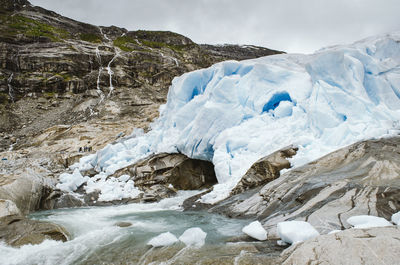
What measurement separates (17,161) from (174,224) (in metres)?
12.6

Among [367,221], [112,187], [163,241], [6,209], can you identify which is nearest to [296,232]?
[367,221]

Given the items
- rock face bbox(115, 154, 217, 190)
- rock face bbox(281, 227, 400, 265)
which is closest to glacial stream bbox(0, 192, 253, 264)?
rock face bbox(281, 227, 400, 265)

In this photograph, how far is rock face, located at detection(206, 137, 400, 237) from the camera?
13.0 feet

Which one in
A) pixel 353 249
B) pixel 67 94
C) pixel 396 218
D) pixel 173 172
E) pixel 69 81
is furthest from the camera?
pixel 69 81

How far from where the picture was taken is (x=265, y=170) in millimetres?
7250

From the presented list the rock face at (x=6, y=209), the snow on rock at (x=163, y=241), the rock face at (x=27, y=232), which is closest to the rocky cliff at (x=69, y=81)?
the rock face at (x=6, y=209)

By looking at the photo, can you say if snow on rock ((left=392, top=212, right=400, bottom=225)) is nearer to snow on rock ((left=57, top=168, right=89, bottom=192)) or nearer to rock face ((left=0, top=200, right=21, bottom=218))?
rock face ((left=0, top=200, right=21, bottom=218))

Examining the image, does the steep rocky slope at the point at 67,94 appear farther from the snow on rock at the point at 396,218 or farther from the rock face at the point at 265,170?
the snow on rock at the point at 396,218

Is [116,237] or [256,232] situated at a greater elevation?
[256,232]

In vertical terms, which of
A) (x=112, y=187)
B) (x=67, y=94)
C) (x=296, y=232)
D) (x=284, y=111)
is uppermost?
(x=67, y=94)

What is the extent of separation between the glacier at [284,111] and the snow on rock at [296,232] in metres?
3.74

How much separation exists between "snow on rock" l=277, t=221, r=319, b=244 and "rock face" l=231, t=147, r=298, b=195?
3.50 meters

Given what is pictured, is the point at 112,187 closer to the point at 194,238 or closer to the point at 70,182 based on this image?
the point at 70,182

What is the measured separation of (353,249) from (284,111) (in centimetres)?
751
